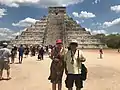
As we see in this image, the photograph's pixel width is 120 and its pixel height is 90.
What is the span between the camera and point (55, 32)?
323 feet

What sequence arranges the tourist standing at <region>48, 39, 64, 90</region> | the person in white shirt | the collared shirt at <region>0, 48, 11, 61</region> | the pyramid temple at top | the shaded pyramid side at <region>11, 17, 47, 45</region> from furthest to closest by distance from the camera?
the shaded pyramid side at <region>11, 17, 47, 45</region> < the pyramid temple at top < the collared shirt at <region>0, 48, 11, 61</region> < the tourist standing at <region>48, 39, 64, 90</region> < the person in white shirt

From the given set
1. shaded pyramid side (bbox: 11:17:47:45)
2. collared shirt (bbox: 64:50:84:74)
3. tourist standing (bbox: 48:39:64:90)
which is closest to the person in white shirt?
collared shirt (bbox: 64:50:84:74)

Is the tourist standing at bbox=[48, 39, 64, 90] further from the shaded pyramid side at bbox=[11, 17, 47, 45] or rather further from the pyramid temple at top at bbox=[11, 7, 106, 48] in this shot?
the shaded pyramid side at bbox=[11, 17, 47, 45]

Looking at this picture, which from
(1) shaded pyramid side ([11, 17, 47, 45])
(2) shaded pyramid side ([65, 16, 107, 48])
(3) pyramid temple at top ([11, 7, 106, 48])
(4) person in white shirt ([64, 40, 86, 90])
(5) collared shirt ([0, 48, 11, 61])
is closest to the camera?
(4) person in white shirt ([64, 40, 86, 90])

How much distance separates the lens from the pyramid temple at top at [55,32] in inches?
3716

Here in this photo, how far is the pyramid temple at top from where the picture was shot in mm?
94375

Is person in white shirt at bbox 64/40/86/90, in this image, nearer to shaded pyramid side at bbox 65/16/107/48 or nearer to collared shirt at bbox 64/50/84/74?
collared shirt at bbox 64/50/84/74

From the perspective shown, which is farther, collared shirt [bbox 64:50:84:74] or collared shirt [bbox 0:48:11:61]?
→ collared shirt [bbox 0:48:11:61]

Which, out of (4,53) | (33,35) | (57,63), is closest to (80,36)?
(33,35)

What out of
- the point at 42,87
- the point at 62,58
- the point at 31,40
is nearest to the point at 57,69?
the point at 62,58

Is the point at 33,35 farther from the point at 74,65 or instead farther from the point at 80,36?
the point at 74,65

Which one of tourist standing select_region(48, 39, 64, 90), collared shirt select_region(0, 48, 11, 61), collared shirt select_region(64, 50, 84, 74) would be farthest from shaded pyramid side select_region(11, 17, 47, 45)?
collared shirt select_region(64, 50, 84, 74)

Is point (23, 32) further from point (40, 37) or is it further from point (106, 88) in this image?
point (106, 88)

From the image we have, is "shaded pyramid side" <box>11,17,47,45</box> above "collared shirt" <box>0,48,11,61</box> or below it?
above
